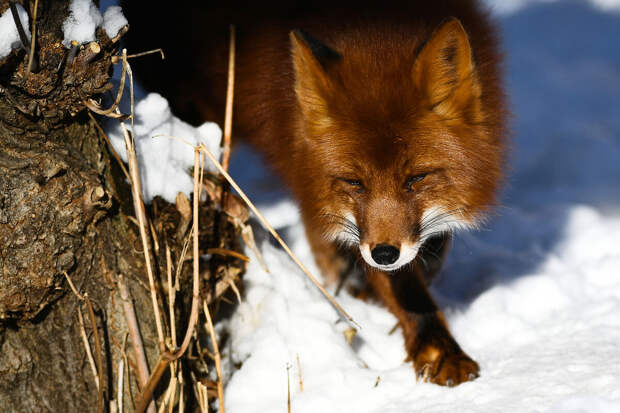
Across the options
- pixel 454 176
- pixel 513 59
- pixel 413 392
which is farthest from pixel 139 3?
pixel 513 59

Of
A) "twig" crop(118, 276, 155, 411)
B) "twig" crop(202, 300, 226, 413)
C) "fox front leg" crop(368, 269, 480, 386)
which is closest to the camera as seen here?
"twig" crop(118, 276, 155, 411)

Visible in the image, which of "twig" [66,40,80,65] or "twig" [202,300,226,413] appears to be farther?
"twig" [202,300,226,413]

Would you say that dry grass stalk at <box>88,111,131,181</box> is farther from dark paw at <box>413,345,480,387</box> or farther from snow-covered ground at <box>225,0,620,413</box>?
dark paw at <box>413,345,480,387</box>

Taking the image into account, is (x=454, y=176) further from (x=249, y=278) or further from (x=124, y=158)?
(x=124, y=158)

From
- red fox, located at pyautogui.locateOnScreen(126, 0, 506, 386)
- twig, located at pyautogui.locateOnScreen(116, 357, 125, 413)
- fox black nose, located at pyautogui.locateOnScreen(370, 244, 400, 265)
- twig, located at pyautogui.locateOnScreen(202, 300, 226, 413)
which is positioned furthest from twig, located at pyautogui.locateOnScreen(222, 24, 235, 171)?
twig, located at pyautogui.locateOnScreen(116, 357, 125, 413)

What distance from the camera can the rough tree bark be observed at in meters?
1.82

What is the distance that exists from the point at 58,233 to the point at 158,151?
Result: 1.92ft

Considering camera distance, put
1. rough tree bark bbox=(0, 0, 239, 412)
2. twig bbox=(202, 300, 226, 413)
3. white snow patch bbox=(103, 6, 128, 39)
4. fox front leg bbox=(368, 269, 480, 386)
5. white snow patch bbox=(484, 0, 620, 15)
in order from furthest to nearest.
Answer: white snow patch bbox=(484, 0, 620, 15) < fox front leg bbox=(368, 269, 480, 386) < twig bbox=(202, 300, 226, 413) < white snow patch bbox=(103, 6, 128, 39) < rough tree bark bbox=(0, 0, 239, 412)

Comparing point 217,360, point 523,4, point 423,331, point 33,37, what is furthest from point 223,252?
point 523,4

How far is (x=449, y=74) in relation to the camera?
220 centimetres

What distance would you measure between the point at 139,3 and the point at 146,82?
41 centimetres

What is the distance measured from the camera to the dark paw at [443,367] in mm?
2338

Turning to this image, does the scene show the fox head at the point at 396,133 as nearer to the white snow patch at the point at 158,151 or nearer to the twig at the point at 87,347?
the white snow patch at the point at 158,151

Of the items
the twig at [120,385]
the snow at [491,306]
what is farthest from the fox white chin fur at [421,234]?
the twig at [120,385]
